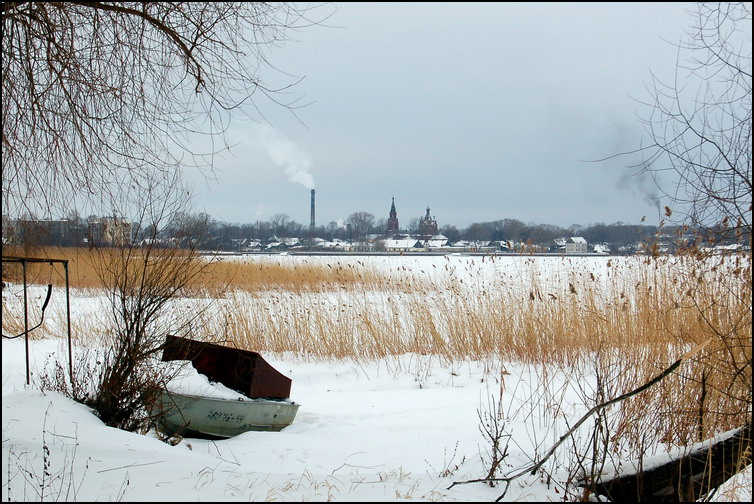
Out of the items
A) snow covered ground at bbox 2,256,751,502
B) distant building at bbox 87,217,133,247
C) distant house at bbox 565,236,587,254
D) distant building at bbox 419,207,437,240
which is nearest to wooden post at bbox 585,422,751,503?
snow covered ground at bbox 2,256,751,502

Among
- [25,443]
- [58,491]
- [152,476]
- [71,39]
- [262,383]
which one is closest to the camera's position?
[58,491]

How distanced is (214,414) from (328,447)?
3.22 ft

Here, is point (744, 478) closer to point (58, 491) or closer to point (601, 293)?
point (58, 491)

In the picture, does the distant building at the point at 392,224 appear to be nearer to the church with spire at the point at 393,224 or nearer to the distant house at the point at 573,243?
the church with spire at the point at 393,224

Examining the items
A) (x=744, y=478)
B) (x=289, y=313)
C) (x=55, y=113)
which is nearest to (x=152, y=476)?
(x=55, y=113)

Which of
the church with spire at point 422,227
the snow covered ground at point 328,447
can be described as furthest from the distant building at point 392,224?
the snow covered ground at point 328,447

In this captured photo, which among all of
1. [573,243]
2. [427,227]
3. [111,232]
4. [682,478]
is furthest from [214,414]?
[427,227]

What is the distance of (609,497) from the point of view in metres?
3.24

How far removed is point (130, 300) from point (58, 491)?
80.2 inches

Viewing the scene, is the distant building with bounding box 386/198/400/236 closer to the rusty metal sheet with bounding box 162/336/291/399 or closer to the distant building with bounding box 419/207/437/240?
the distant building with bounding box 419/207/437/240

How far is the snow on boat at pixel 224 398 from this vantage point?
481 cm

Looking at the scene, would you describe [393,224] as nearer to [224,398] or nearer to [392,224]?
[392,224]

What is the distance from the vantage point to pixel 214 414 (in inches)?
194

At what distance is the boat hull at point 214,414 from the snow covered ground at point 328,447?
0.12 metres
